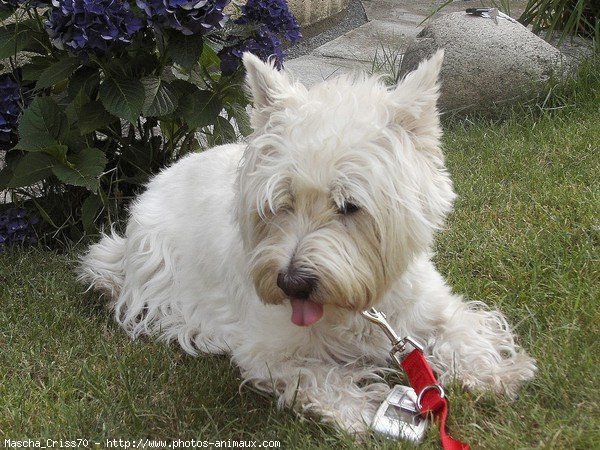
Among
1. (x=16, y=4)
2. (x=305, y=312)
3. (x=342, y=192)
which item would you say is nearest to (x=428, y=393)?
(x=305, y=312)

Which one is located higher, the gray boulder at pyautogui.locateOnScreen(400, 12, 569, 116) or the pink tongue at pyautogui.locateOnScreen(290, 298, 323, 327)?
the pink tongue at pyautogui.locateOnScreen(290, 298, 323, 327)

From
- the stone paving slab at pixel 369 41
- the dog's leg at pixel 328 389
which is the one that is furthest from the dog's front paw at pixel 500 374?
the stone paving slab at pixel 369 41

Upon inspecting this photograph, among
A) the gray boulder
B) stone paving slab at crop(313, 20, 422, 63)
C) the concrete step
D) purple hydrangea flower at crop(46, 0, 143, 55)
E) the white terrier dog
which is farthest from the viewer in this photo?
stone paving slab at crop(313, 20, 422, 63)

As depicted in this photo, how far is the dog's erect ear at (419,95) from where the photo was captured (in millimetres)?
2533

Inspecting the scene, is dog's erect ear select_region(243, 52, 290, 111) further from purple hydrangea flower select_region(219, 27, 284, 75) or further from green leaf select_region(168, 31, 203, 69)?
purple hydrangea flower select_region(219, 27, 284, 75)

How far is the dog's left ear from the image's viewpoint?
2684 millimetres

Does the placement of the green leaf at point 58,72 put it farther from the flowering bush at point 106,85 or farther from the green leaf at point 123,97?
the green leaf at point 123,97

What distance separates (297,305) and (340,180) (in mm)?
426

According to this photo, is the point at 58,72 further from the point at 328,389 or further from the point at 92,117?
the point at 328,389

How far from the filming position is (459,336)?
9.71ft

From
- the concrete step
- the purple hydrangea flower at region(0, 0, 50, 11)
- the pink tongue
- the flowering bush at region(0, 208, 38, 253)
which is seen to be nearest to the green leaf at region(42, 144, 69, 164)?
the flowering bush at region(0, 208, 38, 253)

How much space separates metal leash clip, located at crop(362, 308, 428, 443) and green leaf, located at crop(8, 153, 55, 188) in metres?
1.83

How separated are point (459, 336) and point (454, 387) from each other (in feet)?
1.07

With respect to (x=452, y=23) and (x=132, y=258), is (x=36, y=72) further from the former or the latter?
(x=452, y=23)
